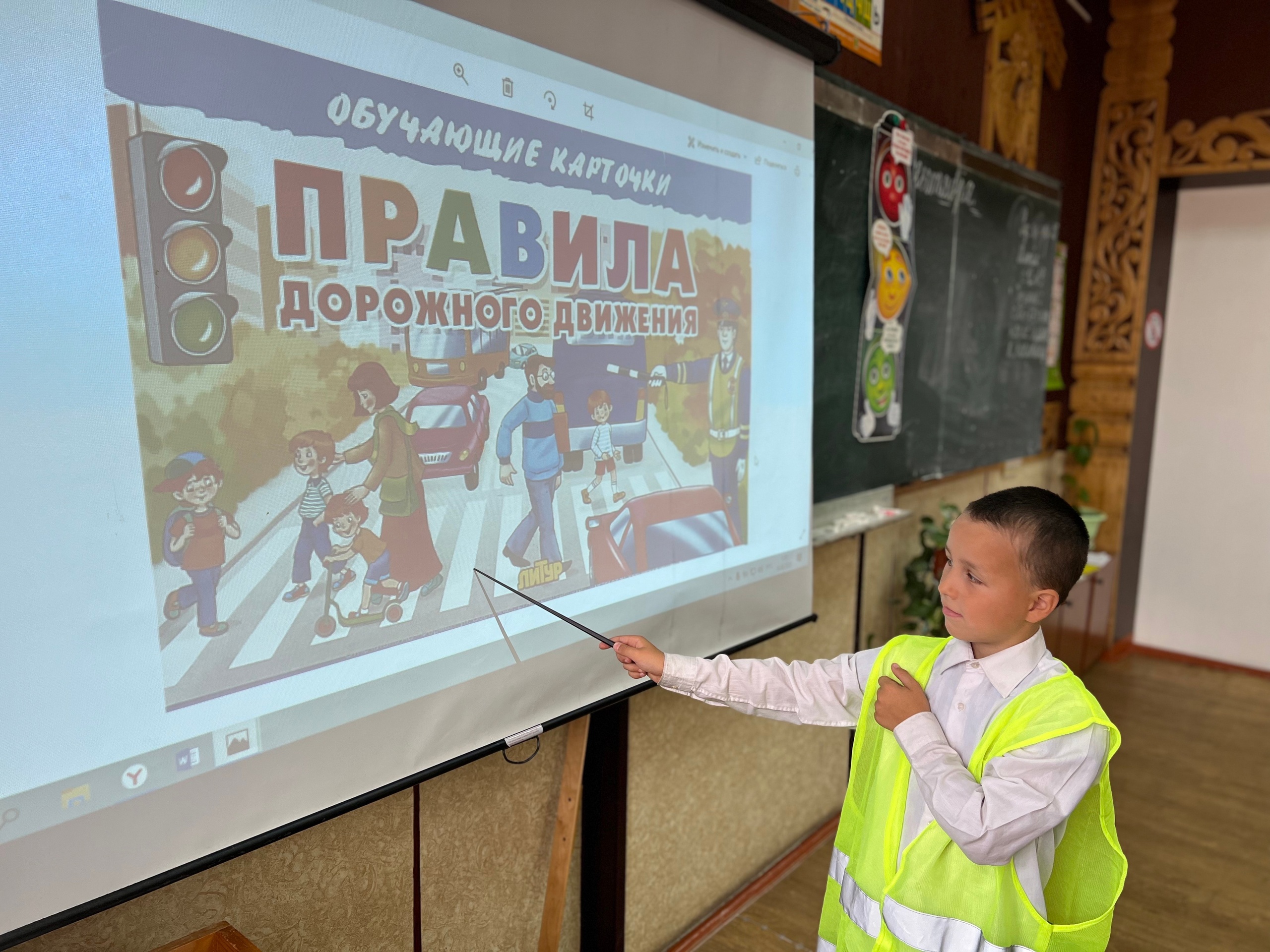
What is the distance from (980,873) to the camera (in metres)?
1.16

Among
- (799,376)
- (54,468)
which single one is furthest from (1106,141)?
(54,468)

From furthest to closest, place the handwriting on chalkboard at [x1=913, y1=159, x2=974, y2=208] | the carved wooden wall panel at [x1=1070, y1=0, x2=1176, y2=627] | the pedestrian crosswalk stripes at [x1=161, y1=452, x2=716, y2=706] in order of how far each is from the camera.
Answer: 1. the carved wooden wall panel at [x1=1070, y1=0, x2=1176, y2=627]
2. the handwriting on chalkboard at [x1=913, y1=159, x2=974, y2=208]
3. the pedestrian crosswalk stripes at [x1=161, y1=452, x2=716, y2=706]

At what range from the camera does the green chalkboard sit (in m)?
2.30

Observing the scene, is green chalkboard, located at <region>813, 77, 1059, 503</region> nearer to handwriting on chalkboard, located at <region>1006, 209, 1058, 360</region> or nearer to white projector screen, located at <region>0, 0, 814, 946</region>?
handwriting on chalkboard, located at <region>1006, 209, 1058, 360</region>

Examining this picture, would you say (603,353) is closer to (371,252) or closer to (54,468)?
(371,252)

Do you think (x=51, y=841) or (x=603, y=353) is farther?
(x=603, y=353)

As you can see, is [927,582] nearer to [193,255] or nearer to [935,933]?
[935,933]

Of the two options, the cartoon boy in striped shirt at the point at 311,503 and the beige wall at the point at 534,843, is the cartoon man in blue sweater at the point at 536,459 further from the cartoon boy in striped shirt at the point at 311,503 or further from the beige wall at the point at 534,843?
the beige wall at the point at 534,843

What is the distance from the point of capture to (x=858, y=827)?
51.8 inches

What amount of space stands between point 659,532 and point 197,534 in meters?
0.85

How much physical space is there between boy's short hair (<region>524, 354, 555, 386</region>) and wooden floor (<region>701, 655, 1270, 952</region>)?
161cm

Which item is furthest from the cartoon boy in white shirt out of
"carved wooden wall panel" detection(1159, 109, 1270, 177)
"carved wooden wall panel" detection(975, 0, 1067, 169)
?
"carved wooden wall panel" detection(1159, 109, 1270, 177)

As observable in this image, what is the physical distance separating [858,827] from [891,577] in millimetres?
1725

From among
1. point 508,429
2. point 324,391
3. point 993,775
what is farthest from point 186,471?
point 993,775
